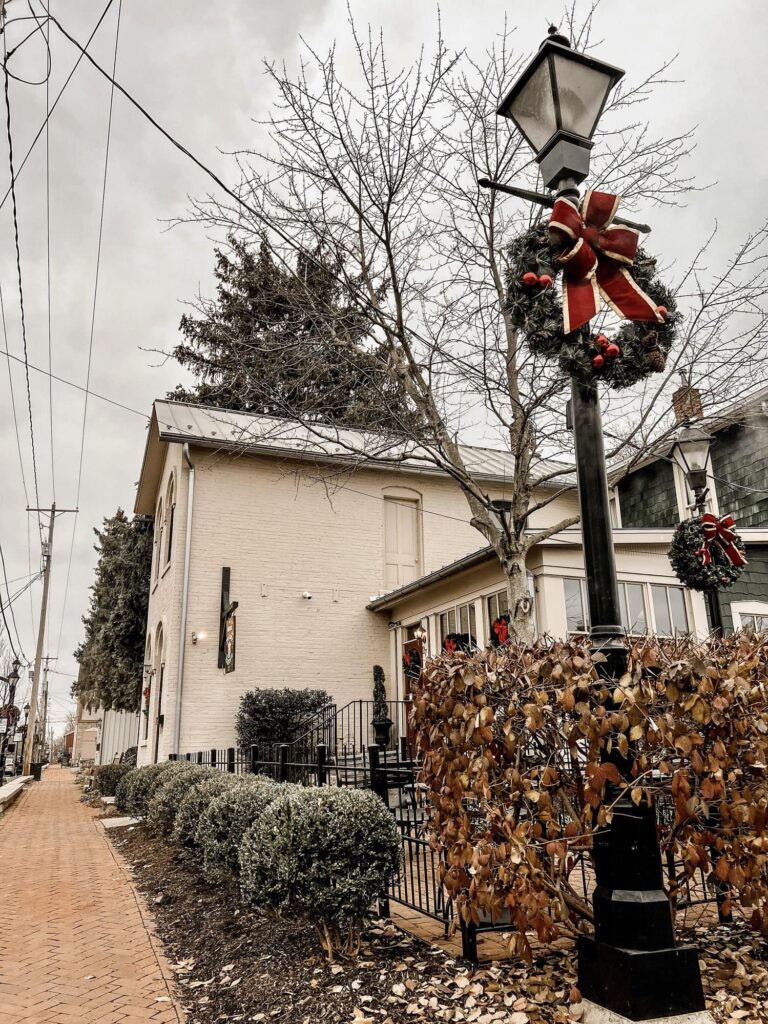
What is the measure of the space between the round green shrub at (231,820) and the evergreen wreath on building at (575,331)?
4021 mm

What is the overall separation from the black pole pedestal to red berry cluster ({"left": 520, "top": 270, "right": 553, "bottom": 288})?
100 centimetres

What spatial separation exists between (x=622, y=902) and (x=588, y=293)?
289cm

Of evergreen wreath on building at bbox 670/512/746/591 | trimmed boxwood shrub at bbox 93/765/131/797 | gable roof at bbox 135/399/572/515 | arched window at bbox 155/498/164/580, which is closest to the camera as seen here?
evergreen wreath on building at bbox 670/512/746/591

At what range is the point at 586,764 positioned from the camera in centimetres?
335

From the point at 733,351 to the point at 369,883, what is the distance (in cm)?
605

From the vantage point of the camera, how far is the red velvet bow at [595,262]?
11.8 ft

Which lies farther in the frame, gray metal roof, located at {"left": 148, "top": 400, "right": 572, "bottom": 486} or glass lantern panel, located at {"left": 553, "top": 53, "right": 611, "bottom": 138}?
gray metal roof, located at {"left": 148, "top": 400, "right": 572, "bottom": 486}

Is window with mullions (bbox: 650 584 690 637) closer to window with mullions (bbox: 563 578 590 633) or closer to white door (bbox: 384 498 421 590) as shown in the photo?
window with mullions (bbox: 563 578 590 633)

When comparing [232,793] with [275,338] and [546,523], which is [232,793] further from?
[546,523]

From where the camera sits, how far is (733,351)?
285 inches

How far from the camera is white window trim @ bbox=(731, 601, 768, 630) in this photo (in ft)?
39.7

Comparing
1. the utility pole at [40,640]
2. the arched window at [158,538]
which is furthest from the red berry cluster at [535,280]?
the utility pole at [40,640]

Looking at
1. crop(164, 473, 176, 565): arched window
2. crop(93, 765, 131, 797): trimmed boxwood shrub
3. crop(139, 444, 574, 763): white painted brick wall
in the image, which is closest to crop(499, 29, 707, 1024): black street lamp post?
crop(139, 444, 574, 763): white painted brick wall

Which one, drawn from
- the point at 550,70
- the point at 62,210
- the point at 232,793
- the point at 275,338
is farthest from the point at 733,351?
the point at 62,210
